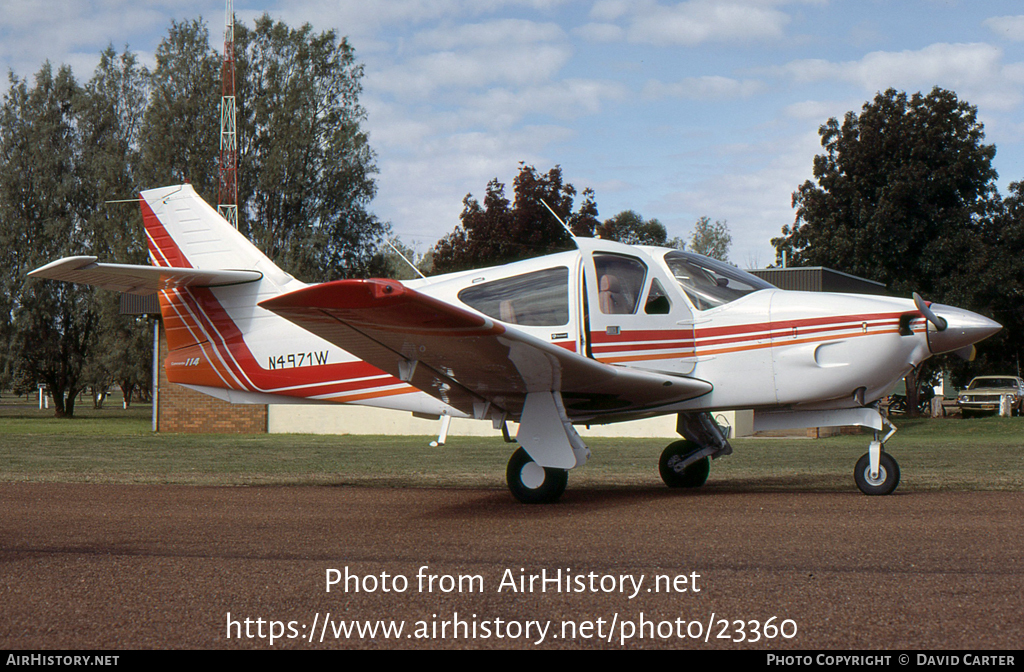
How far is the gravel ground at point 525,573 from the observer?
381 cm

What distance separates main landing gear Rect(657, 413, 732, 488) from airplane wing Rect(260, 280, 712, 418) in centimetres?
121

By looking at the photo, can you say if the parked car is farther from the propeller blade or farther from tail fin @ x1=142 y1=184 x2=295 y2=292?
tail fin @ x1=142 y1=184 x2=295 y2=292

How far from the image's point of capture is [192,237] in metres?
10.8

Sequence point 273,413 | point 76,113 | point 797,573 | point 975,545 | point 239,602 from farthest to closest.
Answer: point 76,113 → point 273,413 → point 975,545 → point 797,573 → point 239,602

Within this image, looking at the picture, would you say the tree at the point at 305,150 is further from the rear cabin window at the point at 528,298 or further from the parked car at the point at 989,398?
the rear cabin window at the point at 528,298

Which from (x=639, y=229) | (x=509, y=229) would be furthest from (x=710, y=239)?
(x=509, y=229)

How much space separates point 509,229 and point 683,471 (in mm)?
34860

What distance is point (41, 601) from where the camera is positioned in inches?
175

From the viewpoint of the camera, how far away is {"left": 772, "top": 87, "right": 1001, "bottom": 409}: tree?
40.6 m

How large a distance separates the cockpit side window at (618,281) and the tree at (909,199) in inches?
1362

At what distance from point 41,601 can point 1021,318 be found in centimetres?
4783
